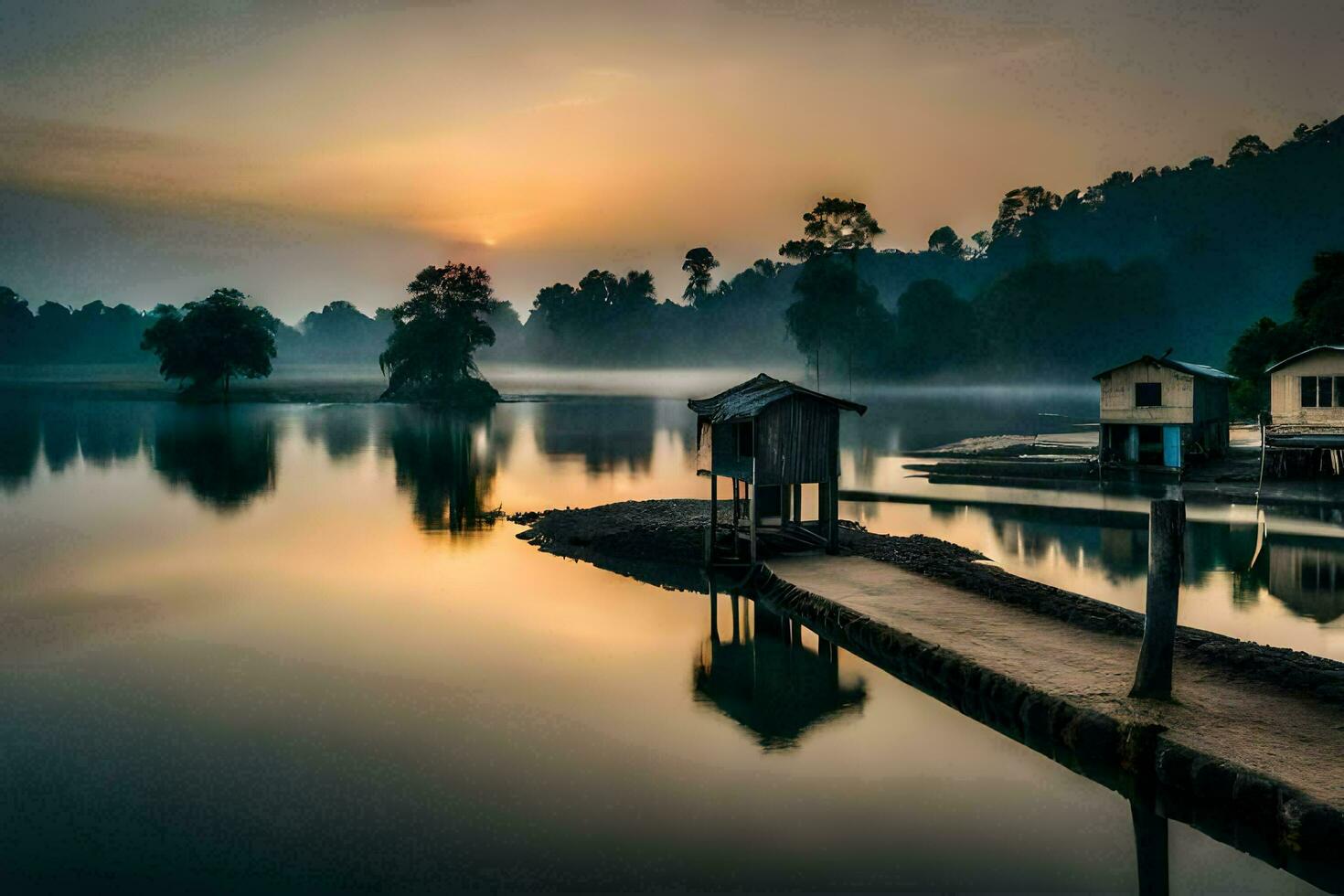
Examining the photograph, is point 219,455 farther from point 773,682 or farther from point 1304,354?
point 1304,354

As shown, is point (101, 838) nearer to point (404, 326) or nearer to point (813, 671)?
point (813, 671)

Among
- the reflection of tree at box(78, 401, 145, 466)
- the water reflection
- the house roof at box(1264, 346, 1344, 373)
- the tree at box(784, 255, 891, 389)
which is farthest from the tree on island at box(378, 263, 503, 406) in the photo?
the house roof at box(1264, 346, 1344, 373)

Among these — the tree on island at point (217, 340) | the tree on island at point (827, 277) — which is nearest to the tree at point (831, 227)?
the tree on island at point (827, 277)

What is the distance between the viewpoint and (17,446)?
80938 millimetres

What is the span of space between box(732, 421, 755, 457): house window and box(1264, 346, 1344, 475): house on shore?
28.2 metres

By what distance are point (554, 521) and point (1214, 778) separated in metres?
29.0

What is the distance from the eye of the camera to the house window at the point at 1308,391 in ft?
143

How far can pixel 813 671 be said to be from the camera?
2122cm

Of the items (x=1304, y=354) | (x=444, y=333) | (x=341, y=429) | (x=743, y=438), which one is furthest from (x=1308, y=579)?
(x=444, y=333)

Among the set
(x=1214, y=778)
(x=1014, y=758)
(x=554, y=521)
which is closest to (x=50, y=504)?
(x=554, y=521)

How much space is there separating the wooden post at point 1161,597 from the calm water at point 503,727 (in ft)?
7.16

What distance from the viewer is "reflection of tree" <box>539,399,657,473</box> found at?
69.5 metres

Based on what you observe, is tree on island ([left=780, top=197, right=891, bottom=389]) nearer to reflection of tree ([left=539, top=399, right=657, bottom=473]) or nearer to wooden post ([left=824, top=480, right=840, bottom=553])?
reflection of tree ([left=539, top=399, right=657, bottom=473])

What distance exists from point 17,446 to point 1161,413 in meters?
86.9
